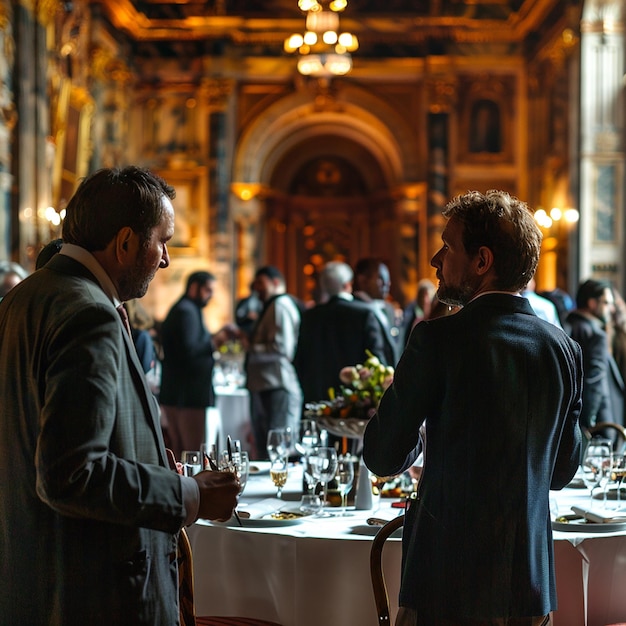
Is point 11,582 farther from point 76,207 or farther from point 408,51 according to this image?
point 408,51

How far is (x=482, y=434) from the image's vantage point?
2.26 meters

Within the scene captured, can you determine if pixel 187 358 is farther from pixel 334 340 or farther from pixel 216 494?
pixel 216 494

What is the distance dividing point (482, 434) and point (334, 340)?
161 inches

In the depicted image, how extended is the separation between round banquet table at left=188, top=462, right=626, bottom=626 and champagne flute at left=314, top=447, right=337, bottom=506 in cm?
23

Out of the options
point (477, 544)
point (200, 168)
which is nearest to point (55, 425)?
point (477, 544)

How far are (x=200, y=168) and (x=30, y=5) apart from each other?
5670mm

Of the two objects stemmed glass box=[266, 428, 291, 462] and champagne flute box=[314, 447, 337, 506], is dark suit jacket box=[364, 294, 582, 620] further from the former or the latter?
stemmed glass box=[266, 428, 291, 462]

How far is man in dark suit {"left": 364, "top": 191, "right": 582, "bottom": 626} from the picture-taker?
2.25 m

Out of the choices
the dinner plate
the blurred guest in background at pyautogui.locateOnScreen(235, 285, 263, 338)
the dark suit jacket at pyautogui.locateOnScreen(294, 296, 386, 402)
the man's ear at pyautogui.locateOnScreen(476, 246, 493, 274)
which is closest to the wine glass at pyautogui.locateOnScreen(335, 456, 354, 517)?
the dinner plate

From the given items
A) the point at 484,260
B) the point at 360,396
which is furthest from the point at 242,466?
the point at 484,260

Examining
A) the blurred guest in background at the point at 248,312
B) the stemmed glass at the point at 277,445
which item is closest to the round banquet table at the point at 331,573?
the stemmed glass at the point at 277,445

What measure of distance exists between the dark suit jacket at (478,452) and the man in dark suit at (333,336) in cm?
388

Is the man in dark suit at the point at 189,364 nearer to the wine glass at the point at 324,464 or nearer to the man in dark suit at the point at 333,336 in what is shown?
the man in dark suit at the point at 333,336

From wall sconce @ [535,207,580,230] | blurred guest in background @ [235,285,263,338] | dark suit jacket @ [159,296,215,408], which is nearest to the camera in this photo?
dark suit jacket @ [159,296,215,408]
